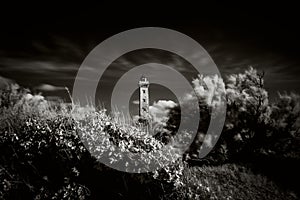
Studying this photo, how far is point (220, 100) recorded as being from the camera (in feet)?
28.7

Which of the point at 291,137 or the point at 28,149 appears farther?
the point at 291,137

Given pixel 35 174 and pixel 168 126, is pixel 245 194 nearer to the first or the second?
pixel 168 126

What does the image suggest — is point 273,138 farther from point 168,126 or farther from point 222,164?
point 168,126

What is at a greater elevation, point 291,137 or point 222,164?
point 291,137

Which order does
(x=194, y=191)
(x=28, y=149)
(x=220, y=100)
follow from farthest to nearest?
(x=220, y=100) → (x=28, y=149) → (x=194, y=191)

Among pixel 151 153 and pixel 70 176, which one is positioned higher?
pixel 151 153

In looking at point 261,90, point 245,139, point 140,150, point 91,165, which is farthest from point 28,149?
point 261,90

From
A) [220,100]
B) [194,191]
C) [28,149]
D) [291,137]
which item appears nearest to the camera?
[194,191]

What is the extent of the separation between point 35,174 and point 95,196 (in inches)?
72.7

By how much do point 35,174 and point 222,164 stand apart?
5.13 metres

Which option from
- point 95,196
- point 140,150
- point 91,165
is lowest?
point 95,196

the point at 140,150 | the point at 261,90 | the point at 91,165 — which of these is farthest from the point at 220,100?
the point at 91,165

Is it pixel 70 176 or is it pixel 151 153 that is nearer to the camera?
pixel 151 153

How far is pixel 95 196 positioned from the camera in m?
6.44
